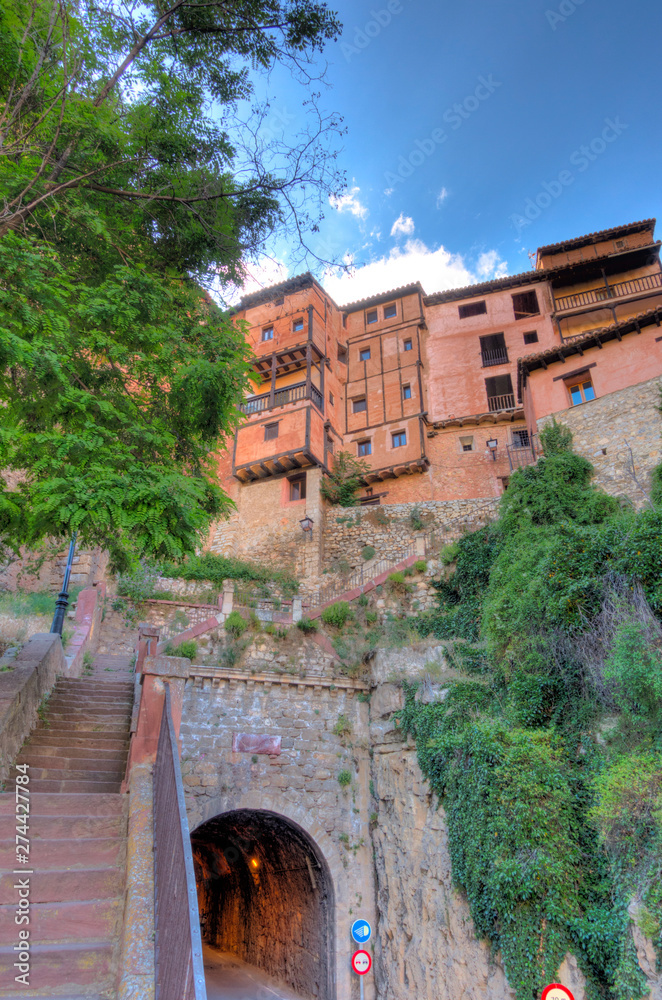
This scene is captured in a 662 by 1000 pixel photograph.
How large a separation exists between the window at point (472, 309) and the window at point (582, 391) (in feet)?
33.9

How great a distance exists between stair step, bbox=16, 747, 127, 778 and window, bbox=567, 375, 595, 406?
16147 mm

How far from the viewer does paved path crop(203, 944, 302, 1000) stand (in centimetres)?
1155

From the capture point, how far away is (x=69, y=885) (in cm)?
446

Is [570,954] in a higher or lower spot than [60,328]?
lower

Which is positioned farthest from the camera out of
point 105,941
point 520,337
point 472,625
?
point 520,337

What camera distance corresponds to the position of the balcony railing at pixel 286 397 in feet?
79.3

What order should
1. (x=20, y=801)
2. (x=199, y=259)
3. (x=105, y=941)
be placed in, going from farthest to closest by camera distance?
(x=199, y=259)
(x=20, y=801)
(x=105, y=941)

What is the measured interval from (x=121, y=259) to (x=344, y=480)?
17362mm

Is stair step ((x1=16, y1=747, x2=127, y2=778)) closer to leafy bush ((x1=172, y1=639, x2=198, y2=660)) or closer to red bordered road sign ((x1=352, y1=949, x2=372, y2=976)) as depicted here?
leafy bush ((x1=172, y1=639, x2=198, y2=660))

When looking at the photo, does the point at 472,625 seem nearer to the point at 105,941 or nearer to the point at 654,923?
the point at 654,923

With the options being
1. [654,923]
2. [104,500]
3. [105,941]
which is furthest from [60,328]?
[654,923]

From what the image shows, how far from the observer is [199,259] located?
7723 millimetres

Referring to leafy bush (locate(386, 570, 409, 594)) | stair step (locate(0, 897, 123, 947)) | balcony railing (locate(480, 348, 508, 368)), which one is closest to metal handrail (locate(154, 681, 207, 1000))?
stair step (locate(0, 897, 123, 947))

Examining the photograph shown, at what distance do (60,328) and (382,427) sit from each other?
2066cm
